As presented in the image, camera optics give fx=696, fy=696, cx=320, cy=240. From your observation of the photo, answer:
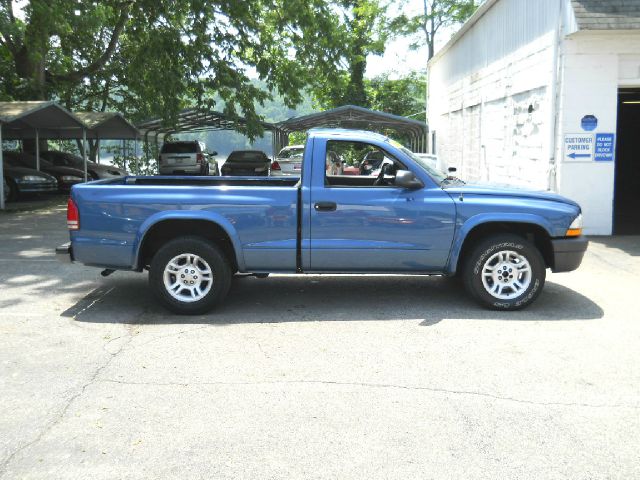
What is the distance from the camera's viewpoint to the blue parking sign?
12125 mm

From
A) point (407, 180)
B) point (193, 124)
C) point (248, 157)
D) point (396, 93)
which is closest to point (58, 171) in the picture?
point (248, 157)

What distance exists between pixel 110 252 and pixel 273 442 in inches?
141

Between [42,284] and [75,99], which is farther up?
[75,99]

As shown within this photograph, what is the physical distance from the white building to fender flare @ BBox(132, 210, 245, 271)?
7.45 m

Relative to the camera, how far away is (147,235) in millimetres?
7047

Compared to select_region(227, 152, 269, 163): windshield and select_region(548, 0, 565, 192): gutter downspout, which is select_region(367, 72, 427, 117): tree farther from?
select_region(548, 0, 565, 192): gutter downspout

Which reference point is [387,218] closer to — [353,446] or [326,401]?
[326,401]

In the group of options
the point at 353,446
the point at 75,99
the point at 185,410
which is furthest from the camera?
the point at 75,99

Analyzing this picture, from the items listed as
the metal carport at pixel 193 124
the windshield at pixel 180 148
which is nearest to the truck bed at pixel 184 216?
the windshield at pixel 180 148

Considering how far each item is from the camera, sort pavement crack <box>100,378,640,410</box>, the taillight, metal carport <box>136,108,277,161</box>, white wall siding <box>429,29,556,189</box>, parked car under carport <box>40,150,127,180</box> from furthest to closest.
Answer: metal carport <box>136,108,277,161</box> → parked car under carport <box>40,150,127,180</box> → white wall siding <box>429,29,556,189</box> → the taillight → pavement crack <box>100,378,640,410</box>

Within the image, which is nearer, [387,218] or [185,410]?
[185,410]

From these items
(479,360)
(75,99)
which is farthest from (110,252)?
(75,99)

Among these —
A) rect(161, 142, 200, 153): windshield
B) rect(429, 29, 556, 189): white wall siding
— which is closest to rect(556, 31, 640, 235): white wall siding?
rect(429, 29, 556, 189): white wall siding

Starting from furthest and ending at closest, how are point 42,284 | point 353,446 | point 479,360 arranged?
1. point 42,284
2. point 479,360
3. point 353,446
